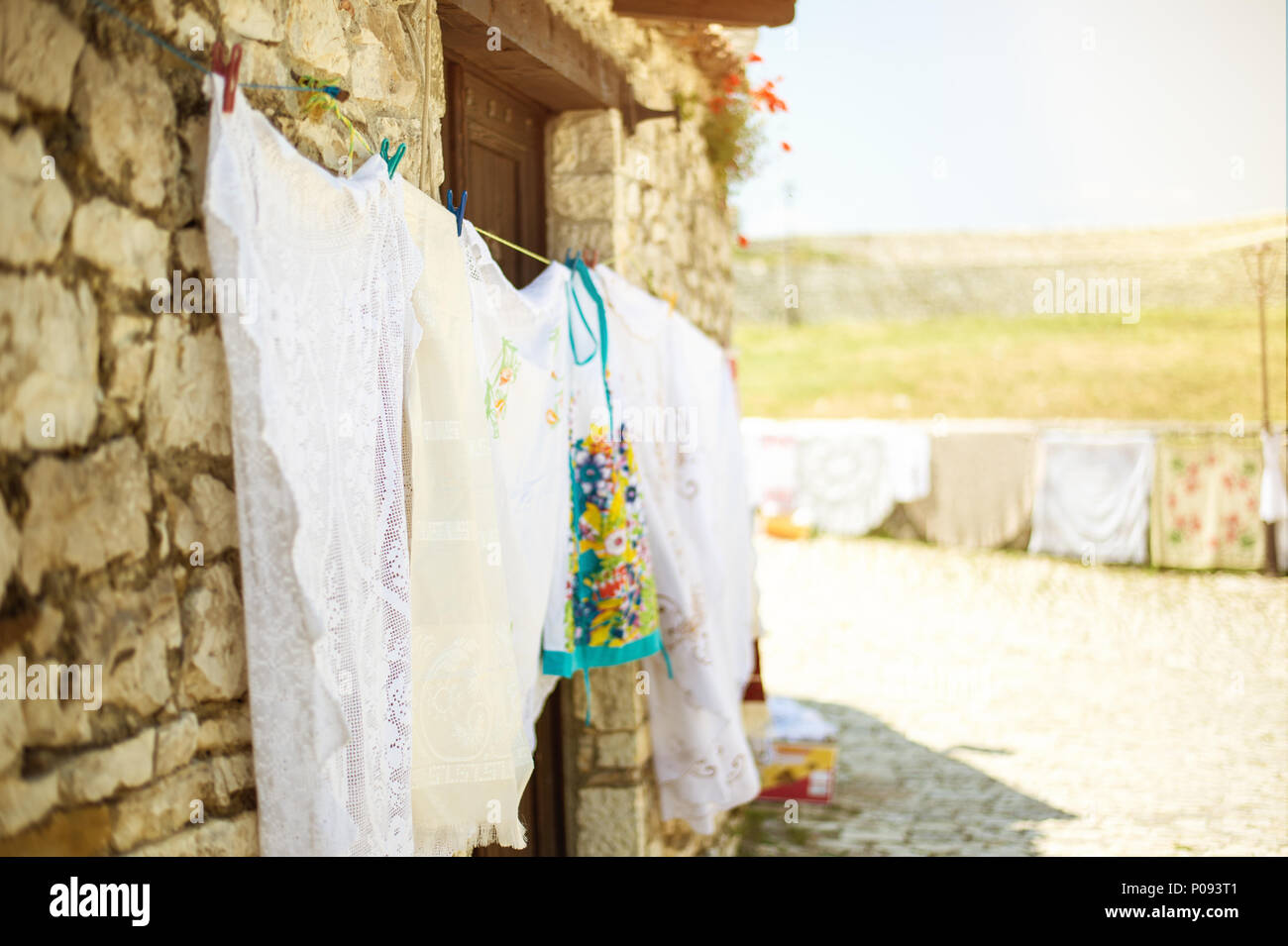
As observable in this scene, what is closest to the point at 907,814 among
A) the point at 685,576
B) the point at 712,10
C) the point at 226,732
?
the point at 685,576

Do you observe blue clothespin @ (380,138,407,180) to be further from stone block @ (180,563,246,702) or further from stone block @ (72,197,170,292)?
stone block @ (180,563,246,702)

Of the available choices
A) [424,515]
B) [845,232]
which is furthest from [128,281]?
[845,232]

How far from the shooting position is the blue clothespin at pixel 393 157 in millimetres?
1961

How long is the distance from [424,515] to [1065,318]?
22453 millimetres

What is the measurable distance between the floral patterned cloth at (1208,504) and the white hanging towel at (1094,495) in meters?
0.16

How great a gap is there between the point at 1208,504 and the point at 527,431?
1014 cm

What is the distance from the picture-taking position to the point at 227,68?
1.58 meters

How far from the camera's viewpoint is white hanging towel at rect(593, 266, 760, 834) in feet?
11.4

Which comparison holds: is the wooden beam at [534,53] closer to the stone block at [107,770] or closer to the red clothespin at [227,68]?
the red clothespin at [227,68]

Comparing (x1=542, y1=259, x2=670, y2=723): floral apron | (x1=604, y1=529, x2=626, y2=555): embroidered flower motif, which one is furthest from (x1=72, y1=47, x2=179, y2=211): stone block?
(x1=604, y1=529, x2=626, y2=555): embroidered flower motif

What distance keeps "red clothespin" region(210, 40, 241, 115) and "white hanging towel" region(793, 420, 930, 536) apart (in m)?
11.0

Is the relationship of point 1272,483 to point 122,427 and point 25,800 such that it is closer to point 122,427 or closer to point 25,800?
point 122,427

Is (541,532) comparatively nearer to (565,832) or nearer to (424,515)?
(424,515)

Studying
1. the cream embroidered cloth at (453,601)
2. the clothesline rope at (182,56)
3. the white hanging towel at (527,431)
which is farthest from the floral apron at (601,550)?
the clothesline rope at (182,56)
